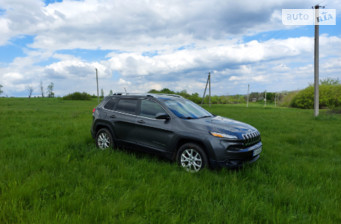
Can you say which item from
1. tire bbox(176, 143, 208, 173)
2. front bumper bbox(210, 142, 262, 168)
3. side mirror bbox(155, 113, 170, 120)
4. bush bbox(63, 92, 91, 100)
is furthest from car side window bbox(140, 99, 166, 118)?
bush bbox(63, 92, 91, 100)

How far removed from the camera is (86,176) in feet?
12.2

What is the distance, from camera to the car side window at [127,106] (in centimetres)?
532

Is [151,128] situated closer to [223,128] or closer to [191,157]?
[191,157]

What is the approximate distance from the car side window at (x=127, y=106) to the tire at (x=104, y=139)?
75 centimetres

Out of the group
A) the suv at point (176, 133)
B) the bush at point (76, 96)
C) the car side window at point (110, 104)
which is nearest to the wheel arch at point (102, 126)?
the suv at point (176, 133)

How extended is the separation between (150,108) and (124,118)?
0.82 m

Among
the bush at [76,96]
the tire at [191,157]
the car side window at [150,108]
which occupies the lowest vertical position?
the tire at [191,157]

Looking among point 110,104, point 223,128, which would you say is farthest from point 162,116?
point 110,104

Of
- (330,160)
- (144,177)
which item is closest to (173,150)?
(144,177)

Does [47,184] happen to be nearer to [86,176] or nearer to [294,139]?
[86,176]

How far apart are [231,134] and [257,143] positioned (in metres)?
0.94

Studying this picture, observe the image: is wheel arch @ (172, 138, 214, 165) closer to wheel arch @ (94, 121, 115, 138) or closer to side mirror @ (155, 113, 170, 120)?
side mirror @ (155, 113, 170, 120)

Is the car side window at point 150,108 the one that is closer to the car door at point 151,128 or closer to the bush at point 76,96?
the car door at point 151,128

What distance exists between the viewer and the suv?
13.0ft
